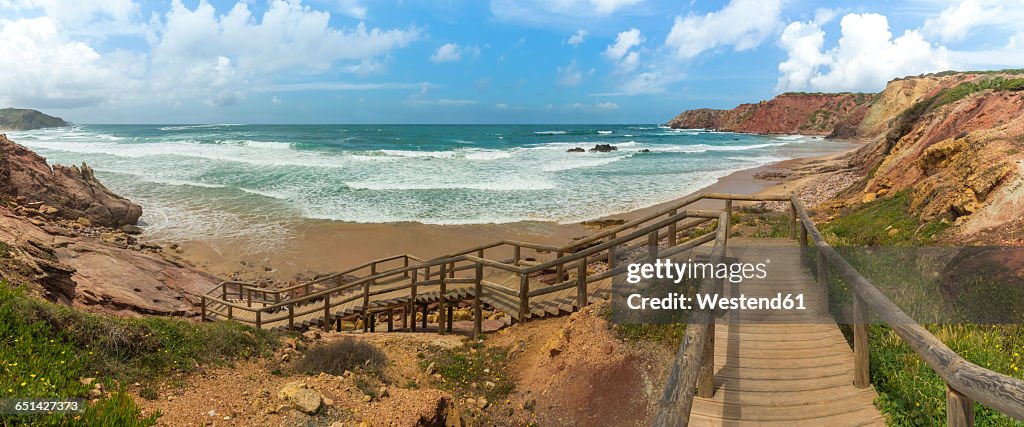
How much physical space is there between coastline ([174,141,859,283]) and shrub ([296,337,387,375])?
908cm

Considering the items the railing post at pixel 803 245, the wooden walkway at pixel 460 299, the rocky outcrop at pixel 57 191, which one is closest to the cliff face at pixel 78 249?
the rocky outcrop at pixel 57 191

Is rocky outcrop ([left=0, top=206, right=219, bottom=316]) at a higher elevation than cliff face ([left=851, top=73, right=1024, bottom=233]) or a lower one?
lower

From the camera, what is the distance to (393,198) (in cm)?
2606

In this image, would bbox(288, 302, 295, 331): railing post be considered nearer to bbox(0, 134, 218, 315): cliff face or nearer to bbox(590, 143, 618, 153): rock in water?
bbox(0, 134, 218, 315): cliff face

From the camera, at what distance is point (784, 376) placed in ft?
15.6

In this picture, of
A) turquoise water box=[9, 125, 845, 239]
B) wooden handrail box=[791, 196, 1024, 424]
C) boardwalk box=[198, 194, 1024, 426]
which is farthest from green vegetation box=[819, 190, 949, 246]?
turquoise water box=[9, 125, 845, 239]

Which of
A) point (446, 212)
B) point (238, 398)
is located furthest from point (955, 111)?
point (238, 398)

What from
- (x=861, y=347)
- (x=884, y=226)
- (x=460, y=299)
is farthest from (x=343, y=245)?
(x=861, y=347)

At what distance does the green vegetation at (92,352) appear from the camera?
4.25 metres

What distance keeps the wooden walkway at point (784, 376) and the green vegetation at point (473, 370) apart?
287cm

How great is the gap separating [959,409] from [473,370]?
5.48 m

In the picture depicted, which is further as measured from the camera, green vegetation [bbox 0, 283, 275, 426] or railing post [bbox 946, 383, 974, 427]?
green vegetation [bbox 0, 283, 275, 426]

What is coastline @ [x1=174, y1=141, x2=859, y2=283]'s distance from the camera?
53.0 ft

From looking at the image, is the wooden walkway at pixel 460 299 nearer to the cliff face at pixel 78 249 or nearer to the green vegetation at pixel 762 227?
the cliff face at pixel 78 249
